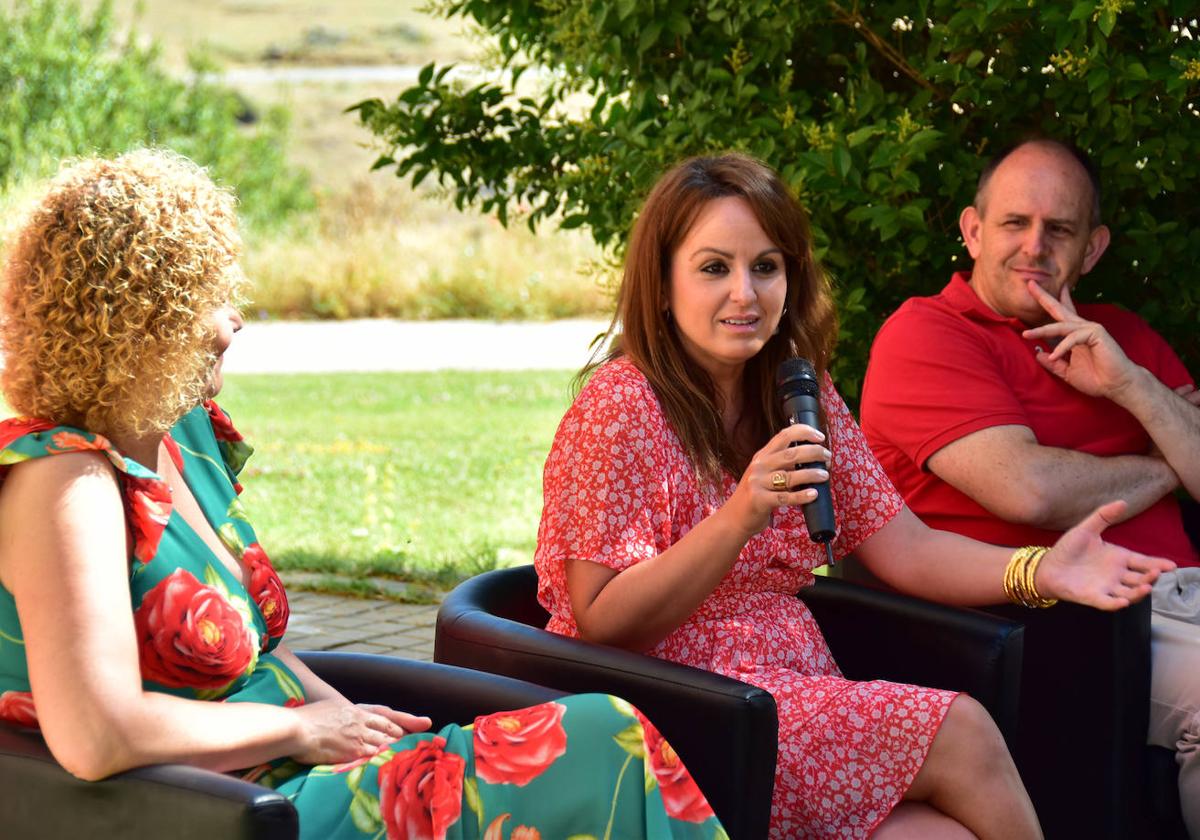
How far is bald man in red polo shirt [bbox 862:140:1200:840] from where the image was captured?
3.56 m

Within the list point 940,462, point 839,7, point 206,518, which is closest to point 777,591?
point 940,462

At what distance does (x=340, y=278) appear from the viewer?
57.2 ft

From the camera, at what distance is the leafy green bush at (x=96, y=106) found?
1808cm

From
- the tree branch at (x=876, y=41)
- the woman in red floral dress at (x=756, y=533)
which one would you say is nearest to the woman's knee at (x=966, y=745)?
the woman in red floral dress at (x=756, y=533)

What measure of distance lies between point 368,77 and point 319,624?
115 ft

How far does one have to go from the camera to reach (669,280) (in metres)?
2.99

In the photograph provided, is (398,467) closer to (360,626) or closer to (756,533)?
(360,626)

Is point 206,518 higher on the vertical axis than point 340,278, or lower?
higher

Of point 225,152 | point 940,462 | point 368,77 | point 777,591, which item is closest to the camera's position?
point 777,591

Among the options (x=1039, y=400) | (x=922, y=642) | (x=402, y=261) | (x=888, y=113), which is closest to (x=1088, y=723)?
(x=922, y=642)

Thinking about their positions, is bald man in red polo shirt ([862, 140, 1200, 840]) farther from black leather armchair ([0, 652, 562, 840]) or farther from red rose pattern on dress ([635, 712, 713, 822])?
black leather armchair ([0, 652, 562, 840])

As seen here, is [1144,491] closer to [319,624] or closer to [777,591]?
[777,591]

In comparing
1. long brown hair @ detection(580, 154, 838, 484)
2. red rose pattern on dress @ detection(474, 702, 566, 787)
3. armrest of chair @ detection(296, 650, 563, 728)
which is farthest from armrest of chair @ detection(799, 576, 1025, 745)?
red rose pattern on dress @ detection(474, 702, 566, 787)

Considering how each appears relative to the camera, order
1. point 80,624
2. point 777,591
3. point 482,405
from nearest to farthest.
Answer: point 80,624, point 777,591, point 482,405
